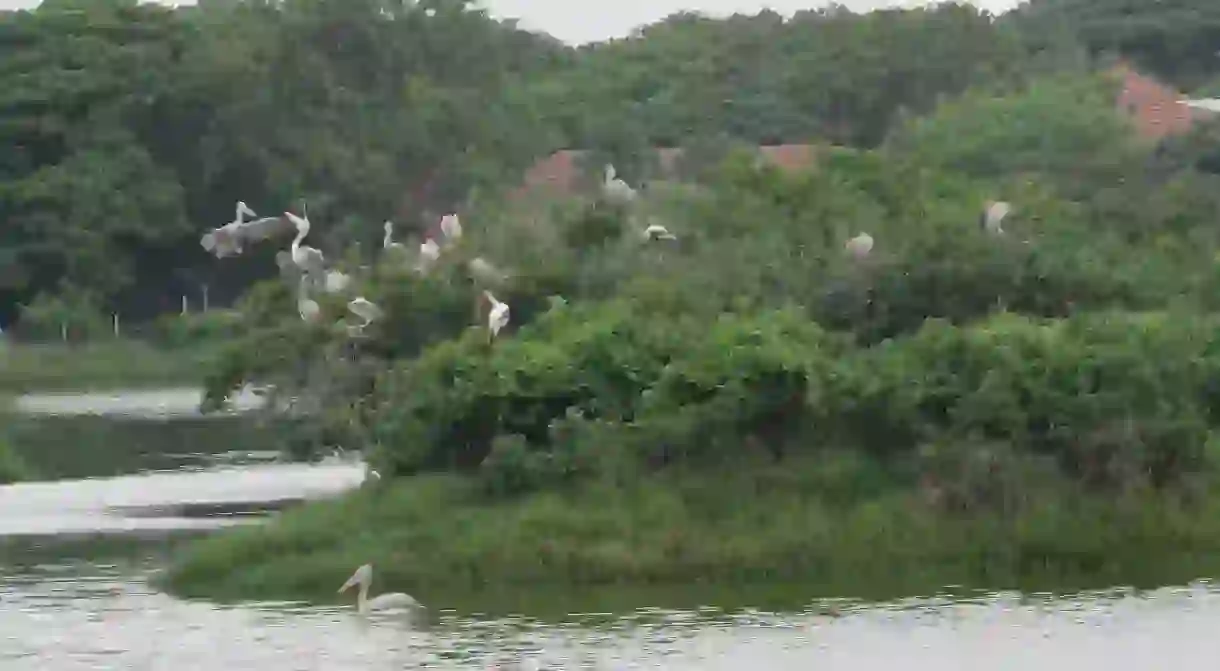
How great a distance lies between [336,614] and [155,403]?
22.3 m

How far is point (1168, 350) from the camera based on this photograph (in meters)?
20.0

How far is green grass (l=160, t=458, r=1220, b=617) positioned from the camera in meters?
19.0

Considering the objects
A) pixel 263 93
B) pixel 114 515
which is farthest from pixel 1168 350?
pixel 263 93

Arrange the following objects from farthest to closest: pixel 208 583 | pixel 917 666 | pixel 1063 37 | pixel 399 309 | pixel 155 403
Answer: pixel 1063 37, pixel 155 403, pixel 399 309, pixel 208 583, pixel 917 666

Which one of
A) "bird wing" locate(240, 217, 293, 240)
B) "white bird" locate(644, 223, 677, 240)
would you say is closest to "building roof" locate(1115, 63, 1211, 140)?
"white bird" locate(644, 223, 677, 240)

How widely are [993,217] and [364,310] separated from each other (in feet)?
17.7

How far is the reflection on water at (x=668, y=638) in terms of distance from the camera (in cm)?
1658

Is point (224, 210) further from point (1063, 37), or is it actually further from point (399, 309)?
point (399, 309)

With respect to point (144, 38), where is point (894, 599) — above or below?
below

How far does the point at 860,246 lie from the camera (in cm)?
2262

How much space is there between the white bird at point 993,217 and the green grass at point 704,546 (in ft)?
12.1

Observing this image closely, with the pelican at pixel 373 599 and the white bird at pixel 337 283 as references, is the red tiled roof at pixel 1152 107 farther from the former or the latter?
the pelican at pixel 373 599

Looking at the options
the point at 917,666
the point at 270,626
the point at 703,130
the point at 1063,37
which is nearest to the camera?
the point at 917,666

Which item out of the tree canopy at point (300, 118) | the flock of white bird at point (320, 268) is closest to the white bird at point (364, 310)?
the flock of white bird at point (320, 268)
